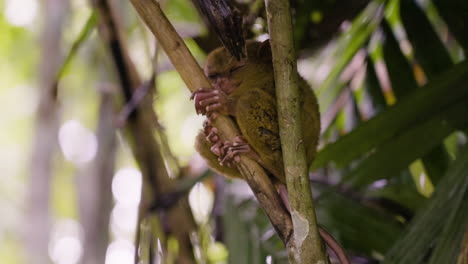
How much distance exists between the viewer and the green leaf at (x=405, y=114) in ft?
6.32

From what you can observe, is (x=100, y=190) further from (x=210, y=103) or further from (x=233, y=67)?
(x=210, y=103)

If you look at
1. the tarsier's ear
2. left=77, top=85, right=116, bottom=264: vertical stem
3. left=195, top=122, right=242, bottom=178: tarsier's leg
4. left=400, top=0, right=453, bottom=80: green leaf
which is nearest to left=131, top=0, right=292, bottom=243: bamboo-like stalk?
left=195, top=122, right=242, bottom=178: tarsier's leg

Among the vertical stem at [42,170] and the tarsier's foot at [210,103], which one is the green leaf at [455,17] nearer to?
the tarsier's foot at [210,103]

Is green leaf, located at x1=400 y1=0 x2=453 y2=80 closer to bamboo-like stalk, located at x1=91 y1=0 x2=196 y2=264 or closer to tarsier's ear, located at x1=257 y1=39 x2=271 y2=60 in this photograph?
tarsier's ear, located at x1=257 y1=39 x2=271 y2=60

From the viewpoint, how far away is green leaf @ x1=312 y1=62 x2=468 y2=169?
193 centimetres

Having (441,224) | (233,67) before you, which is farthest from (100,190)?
(441,224)

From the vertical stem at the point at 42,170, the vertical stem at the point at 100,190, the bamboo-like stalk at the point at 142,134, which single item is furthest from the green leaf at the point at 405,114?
the vertical stem at the point at 42,170

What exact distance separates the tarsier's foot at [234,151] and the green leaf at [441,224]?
469 millimetres

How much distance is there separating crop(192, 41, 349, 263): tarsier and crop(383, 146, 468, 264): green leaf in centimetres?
43

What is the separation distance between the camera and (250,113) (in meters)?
2.11

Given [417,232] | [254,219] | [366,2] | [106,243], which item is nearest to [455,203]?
[417,232]

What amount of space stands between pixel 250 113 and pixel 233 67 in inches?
15.4

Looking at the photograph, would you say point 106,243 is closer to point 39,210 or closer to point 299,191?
point 39,210

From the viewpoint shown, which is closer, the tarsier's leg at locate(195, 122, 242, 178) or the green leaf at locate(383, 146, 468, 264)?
the green leaf at locate(383, 146, 468, 264)
